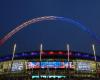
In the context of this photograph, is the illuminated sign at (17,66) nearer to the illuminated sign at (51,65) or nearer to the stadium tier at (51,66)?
the stadium tier at (51,66)

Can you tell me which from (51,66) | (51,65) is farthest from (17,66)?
(51,66)

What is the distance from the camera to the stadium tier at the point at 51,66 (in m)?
121

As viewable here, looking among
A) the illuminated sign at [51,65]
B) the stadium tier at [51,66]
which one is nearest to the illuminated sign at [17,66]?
the stadium tier at [51,66]

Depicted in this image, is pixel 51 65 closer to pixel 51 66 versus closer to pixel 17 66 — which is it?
pixel 51 66

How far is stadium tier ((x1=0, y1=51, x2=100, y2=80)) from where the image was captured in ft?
398

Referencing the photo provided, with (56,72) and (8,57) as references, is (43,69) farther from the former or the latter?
(8,57)

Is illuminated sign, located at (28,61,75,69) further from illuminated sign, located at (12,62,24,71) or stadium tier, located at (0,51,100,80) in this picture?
illuminated sign, located at (12,62,24,71)

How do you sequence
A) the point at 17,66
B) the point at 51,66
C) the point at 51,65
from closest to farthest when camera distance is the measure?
the point at 51,66 < the point at 51,65 < the point at 17,66

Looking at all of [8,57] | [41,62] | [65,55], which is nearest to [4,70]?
[8,57]

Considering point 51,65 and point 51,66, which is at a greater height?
point 51,65

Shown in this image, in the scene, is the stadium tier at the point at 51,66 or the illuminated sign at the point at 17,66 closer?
the stadium tier at the point at 51,66

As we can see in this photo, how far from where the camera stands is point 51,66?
12262 cm

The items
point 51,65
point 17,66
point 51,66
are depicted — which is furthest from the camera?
point 17,66

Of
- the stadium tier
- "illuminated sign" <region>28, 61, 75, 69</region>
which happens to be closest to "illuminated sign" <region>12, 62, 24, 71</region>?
the stadium tier
